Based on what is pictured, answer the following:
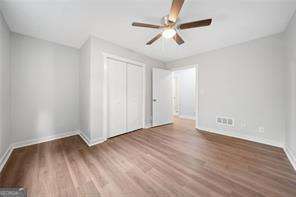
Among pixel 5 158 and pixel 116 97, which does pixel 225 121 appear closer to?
pixel 116 97

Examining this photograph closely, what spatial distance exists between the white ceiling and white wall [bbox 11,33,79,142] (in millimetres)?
333

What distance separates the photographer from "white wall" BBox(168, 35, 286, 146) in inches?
104

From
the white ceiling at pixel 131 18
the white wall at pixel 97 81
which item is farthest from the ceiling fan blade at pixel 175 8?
the white wall at pixel 97 81

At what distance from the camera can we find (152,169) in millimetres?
1859

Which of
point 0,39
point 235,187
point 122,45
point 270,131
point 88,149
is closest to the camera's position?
point 235,187

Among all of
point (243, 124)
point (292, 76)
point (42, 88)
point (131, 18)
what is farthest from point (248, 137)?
point (42, 88)

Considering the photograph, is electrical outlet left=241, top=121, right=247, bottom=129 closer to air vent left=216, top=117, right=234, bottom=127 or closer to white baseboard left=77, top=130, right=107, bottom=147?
air vent left=216, top=117, right=234, bottom=127

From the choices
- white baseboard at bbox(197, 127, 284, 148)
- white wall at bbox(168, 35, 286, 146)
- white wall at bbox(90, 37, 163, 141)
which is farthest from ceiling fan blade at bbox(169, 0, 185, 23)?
white baseboard at bbox(197, 127, 284, 148)

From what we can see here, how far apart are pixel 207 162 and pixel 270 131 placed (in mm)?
1880

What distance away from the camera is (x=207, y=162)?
2033 mm

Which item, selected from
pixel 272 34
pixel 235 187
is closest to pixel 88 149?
pixel 235 187

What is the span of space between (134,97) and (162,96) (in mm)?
1207

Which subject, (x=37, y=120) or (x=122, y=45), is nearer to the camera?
(x=37, y=120)

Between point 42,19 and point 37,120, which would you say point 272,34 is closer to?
point 42,19
